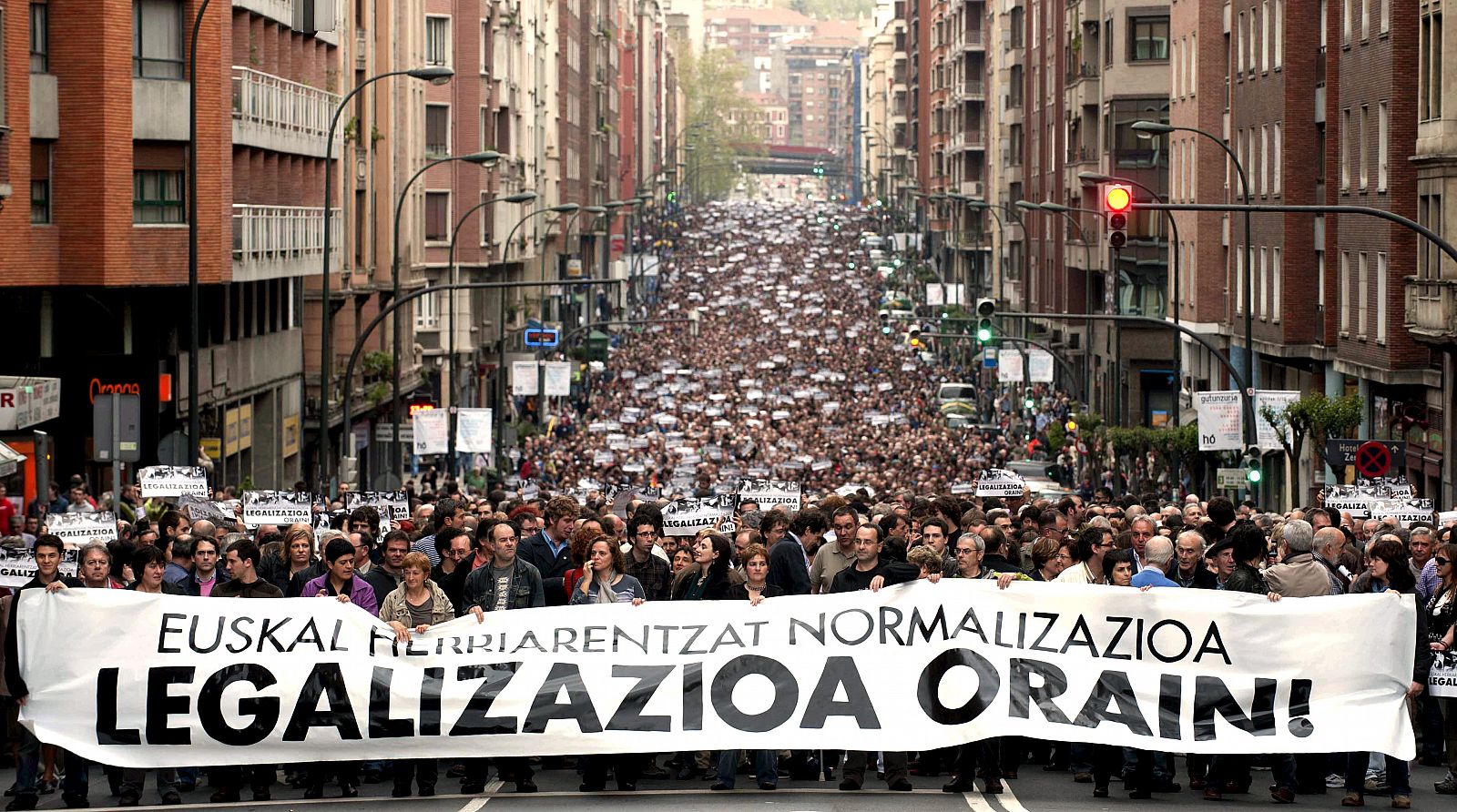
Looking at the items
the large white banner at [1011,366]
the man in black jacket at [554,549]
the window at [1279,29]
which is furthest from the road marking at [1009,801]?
the large white banner at [1011,366]

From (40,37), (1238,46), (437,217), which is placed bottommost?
(437,217)

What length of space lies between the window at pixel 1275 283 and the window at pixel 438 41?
2960 cm

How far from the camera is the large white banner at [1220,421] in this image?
42188mm

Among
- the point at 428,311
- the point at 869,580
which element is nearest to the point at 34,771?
the point at 869,580

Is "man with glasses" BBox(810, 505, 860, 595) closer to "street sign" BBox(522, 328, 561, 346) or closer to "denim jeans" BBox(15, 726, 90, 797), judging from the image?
"denim jeans" BBox(15, 726, 90, 797)

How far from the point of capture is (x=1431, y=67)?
41.8m

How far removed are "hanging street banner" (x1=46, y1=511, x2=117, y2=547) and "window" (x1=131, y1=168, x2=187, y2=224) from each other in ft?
68.1

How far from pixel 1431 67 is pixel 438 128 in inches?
1612

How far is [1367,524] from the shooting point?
71.5 feet

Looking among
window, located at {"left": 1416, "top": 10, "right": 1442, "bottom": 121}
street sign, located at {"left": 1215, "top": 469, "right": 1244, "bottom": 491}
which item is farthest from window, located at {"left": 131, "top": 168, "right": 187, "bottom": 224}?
window, located at {"left": 1416, "top": 10, "right": 1442, "bottom": 121}

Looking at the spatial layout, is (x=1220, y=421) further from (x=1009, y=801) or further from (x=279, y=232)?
(x=1009, y=801)

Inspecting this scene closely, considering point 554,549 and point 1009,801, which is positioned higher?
point 554,549

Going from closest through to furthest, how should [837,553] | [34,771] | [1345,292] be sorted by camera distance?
[34,771] → [837,553] → [1345,292]

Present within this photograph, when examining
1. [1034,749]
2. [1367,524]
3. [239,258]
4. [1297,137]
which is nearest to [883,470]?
[1297,137]
